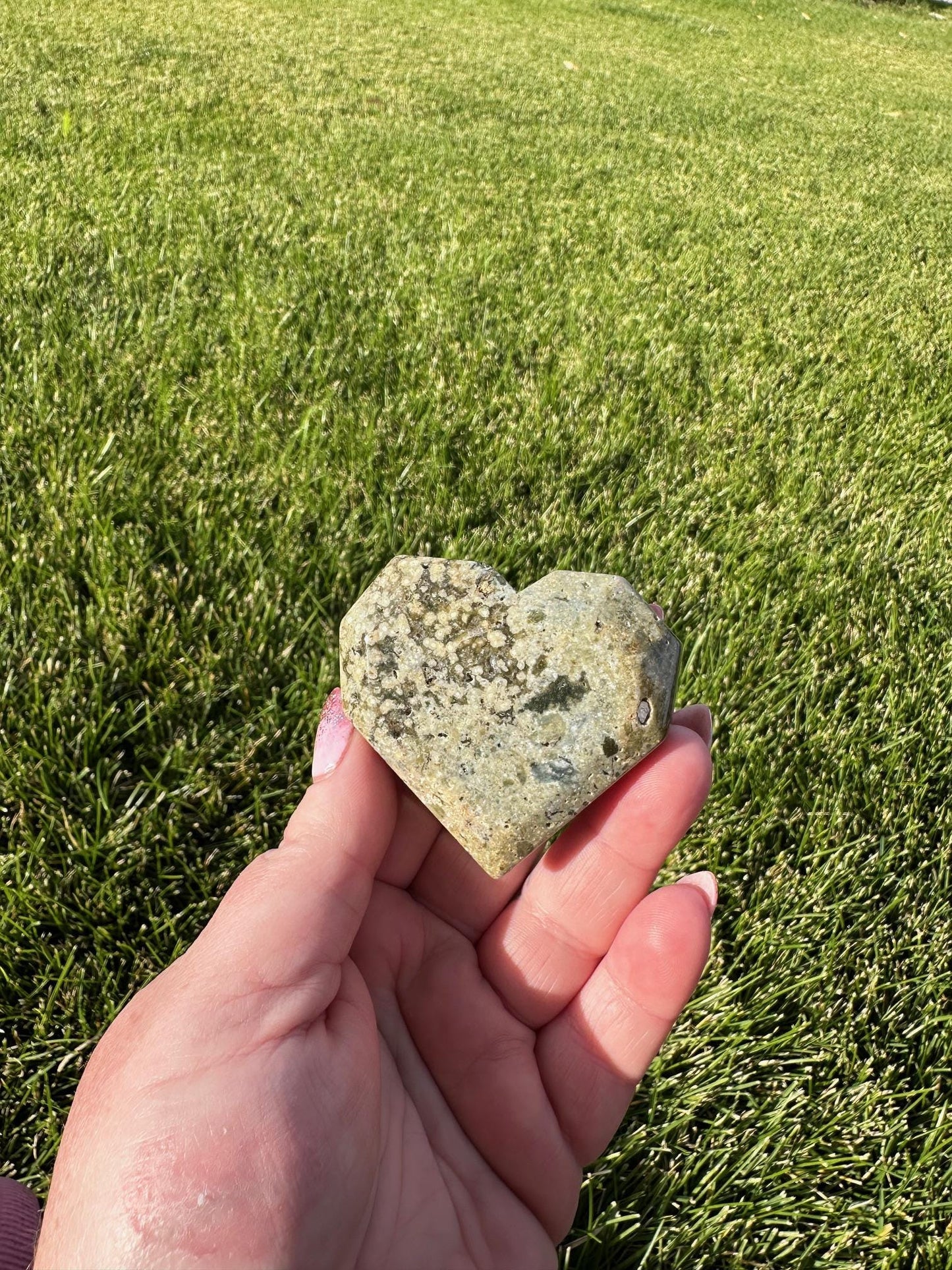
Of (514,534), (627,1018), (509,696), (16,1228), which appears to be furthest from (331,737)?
(514,534)

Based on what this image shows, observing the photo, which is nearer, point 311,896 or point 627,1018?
point 311,896

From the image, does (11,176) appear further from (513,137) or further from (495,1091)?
(495,1091)

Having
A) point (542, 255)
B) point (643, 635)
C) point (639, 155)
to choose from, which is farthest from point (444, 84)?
point (643, 635)

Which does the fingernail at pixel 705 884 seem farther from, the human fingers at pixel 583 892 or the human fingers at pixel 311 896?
the human fingers at pixel 311 896

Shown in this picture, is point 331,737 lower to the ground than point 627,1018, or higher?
higher

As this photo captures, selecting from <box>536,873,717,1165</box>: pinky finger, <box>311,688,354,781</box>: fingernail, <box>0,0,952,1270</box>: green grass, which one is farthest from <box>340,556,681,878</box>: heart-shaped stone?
<box>0,0,952,1270</box>: green grass

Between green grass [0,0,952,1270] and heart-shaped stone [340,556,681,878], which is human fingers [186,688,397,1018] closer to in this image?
heart-shaped stone [340,556,681,878]

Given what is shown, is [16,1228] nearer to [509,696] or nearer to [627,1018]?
[627,1018]
